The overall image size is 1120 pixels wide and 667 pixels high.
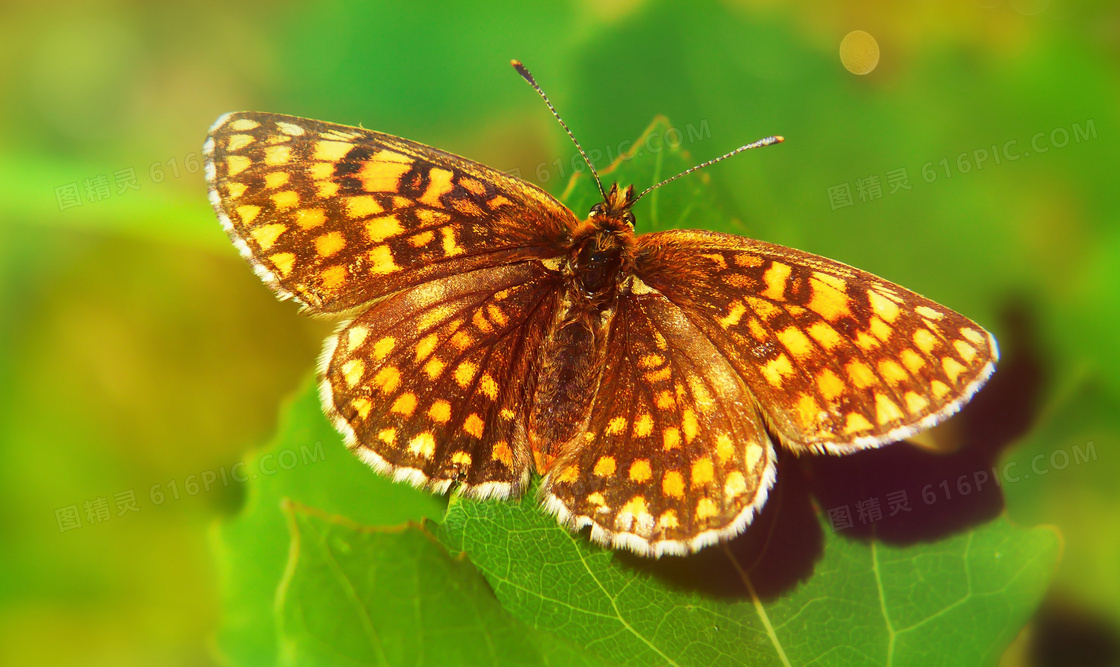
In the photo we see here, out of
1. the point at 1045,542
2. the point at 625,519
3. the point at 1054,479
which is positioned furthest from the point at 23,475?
the point at 1054,479

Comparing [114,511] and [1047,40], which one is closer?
[114,511]

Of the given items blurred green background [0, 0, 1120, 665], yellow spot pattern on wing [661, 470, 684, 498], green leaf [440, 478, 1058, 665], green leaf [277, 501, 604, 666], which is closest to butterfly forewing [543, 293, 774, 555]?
yellow spot pattern on wing [661, 470, 684, 498]

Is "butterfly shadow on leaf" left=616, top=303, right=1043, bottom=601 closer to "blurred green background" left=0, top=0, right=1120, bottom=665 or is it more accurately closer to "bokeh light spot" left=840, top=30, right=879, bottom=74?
"blurred green background" left=0, top=0, right=1120, bottom=665

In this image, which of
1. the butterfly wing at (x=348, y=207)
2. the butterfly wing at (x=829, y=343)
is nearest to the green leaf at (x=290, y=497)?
the butterfly wing at (x=348, y=207)

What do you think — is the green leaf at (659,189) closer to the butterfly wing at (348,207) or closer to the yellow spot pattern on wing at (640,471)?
the butterfly wing at (348,207)

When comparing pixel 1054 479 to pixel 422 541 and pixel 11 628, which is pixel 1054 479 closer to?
pixel 422 541

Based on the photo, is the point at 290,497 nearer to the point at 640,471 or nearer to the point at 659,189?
the point at 640,471
